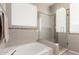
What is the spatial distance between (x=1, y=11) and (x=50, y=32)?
554mm

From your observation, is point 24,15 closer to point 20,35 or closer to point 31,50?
point 20,35

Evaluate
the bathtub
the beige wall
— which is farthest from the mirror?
the bathtub

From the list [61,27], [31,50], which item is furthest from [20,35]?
[61,27]

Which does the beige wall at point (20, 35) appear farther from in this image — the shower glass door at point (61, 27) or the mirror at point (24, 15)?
the shower glass door at point (61, 27)

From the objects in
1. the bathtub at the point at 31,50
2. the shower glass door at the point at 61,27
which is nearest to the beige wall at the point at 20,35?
the bathtub at the point at 31,50

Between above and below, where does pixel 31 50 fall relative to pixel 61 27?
below

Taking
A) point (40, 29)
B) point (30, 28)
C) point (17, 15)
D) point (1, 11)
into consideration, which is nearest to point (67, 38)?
point (40, 29)

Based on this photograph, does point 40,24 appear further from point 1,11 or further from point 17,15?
point 1,11

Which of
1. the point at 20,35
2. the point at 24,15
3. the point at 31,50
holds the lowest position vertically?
the point at 31,50

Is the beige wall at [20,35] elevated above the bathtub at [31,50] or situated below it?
above

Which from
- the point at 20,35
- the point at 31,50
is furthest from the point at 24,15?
the point at 31,50

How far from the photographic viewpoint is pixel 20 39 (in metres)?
1.09

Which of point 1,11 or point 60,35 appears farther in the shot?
point 60,35

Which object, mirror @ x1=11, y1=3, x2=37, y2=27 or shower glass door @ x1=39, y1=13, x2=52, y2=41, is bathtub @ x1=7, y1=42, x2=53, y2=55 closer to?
shower glass door @ x1=39, y1=13, x2=52, y2=41
